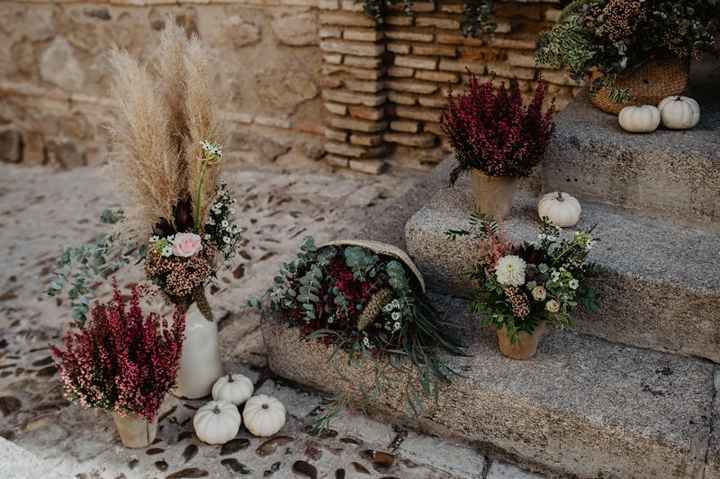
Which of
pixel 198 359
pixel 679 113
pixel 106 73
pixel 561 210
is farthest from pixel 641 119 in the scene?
pixel 106 73

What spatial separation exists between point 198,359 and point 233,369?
0.27 m

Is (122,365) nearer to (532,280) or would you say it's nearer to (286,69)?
(532,280)

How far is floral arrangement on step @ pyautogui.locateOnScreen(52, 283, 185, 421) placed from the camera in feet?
7.83

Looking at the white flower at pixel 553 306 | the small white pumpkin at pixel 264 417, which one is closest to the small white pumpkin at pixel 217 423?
the small white pumpkin at pixel 264 417

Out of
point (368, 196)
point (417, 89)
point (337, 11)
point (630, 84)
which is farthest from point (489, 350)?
point (337, 11)

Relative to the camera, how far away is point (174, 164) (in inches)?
96.6

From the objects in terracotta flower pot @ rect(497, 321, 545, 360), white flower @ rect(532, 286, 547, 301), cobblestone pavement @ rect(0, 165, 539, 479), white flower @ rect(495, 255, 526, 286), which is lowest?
cobblestone pavement @ rect(0, 165, 539, 479)

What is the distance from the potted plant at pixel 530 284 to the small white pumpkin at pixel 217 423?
920 millimetres

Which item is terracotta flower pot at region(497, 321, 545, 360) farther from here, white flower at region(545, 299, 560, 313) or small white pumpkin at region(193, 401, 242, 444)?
small white pumpkin at region(193, 401, 242, 444)

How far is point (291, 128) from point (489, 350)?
2.74 m

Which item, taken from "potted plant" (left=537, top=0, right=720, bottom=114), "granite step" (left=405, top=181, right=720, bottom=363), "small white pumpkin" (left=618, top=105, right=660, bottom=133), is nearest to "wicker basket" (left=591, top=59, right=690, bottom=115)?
"potted plant" (left=537, top=0, right=720, bottom=114)

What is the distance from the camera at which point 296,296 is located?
8.98 feet

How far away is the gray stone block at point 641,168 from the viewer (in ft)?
9.30

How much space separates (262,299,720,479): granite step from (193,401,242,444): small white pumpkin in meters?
0.38
